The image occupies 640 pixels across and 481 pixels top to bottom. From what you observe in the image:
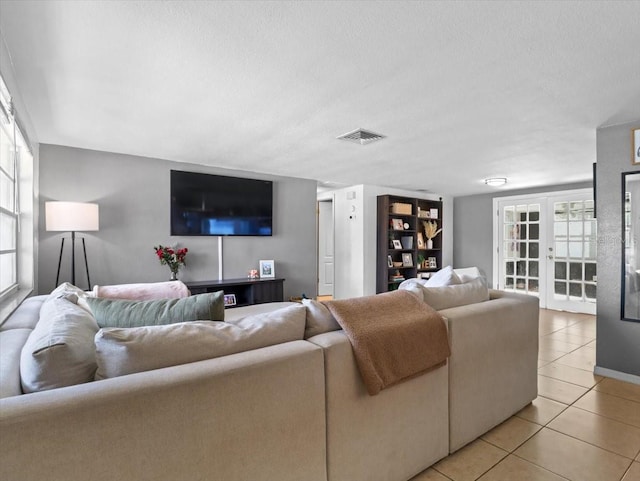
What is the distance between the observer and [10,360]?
1.17m

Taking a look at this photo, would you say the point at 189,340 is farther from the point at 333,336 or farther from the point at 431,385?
the point at 431,385

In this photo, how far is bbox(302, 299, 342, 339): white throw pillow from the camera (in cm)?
158

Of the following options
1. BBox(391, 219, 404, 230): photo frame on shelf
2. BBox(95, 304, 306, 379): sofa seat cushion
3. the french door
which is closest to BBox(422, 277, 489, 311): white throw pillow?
BBox(95, 304, 306, 379): sofa seat cushion

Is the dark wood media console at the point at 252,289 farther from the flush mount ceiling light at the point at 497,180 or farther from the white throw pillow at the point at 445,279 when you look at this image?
the flush mount ceiling light at the point at 497,180

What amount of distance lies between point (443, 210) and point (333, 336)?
638 centimetres

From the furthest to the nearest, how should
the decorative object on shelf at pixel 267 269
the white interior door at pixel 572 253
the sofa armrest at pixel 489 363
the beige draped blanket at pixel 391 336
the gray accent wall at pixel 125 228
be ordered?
the white interior door at pixel 572 253, the decorative object on shelf at pixel 267 269, the gray accent wall at pixel 125 228, the sofa armrest at pixel 489 363, the beige draped blanket at pixel 391 336

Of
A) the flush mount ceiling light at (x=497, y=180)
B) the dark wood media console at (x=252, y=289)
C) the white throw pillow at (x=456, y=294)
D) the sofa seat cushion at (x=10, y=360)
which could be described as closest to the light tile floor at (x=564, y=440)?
the white throw pillow at (x=456, y=294)

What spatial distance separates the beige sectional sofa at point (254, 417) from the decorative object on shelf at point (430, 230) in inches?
196

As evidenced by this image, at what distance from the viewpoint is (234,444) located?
3.75ft

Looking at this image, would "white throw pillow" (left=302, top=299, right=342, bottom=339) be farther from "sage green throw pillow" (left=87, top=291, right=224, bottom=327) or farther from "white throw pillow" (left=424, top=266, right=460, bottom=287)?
"white throw pillow" (left=424, top=266, right=460, bottom=287)

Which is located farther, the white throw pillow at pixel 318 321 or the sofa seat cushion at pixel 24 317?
the sofa seat cushion at pixel 24 317

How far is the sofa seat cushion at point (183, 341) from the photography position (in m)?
1.10

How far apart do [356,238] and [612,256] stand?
Answer: 3.66m

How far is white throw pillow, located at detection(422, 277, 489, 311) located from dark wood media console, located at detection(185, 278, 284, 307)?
284cm
